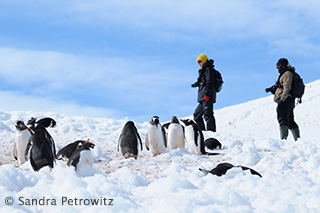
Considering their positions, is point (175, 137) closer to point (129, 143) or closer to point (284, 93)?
point (129, 143)

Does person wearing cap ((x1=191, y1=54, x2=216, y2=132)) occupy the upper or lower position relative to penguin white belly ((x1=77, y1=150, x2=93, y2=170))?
upper

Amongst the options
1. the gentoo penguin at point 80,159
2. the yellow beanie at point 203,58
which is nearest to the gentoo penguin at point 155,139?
the gentoo penguin at point 80,159

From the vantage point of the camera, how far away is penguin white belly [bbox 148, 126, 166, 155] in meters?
7.86

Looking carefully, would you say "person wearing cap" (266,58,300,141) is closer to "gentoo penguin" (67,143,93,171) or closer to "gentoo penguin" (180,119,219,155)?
"gentoo penguin" (180,119,219,155)

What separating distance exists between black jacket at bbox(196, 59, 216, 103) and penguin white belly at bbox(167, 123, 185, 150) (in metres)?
2.41

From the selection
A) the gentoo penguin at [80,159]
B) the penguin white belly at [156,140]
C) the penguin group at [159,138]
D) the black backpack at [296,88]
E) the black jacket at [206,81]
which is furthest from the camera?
the black jacket at [206,81]

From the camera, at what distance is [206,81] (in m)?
10.5

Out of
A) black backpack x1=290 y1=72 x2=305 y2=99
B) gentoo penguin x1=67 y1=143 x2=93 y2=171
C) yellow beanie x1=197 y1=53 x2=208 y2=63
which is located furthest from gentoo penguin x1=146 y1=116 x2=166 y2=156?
black backpack x1=290 y1=72 x2=305 y2=99

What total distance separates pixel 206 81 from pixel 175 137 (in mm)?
2606

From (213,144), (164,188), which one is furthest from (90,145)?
(213,144)

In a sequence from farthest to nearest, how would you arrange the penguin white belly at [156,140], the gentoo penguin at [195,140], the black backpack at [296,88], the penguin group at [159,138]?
the black backpack at [296,88] → the gentoo penguin at [195,140] → the penguin white belly at [156,140] → the penguin group at [159,138]

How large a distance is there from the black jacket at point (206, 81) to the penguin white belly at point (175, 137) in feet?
7.90

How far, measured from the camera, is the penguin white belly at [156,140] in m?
7.86

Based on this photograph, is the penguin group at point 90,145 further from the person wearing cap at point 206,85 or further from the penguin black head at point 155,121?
the person wearing cap at point 206,85
